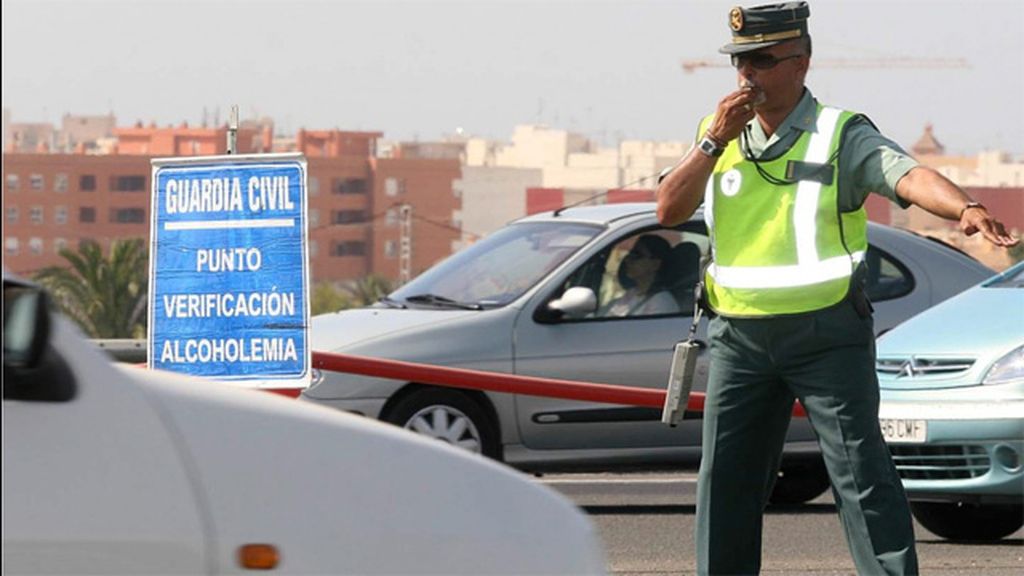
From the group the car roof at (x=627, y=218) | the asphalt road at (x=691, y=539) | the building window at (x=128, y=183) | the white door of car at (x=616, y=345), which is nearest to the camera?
the asphalt road at (x=691, y=539)

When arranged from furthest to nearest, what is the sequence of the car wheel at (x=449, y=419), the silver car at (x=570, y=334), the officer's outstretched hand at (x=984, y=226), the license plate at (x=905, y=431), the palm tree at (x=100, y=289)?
1. the palm tree at (x=100, y=289)
2. the silver car at (x=570, y=334)
3. the car wheel at (x=449, y=419)
4. the license plate at (x=905, y=431)
5. the officer's outstretched hand at (x=984, y=226)

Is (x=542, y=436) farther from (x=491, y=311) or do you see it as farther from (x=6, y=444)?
(x=6, y=444)

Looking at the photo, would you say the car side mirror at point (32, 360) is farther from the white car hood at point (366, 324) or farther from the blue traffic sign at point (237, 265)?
the white car hood at point (366, 324)

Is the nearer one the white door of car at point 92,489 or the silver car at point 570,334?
the white door of car at point 92,489

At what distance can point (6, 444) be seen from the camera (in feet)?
11.6

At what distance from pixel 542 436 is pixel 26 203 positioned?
16068 centimetres

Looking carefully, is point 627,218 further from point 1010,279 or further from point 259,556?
point 259,556

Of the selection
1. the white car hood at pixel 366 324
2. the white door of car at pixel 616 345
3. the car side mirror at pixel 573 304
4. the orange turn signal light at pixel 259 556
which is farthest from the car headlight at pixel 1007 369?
the orange turn signal light at pixel 259 556

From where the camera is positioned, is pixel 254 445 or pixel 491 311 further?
pixel 491 311

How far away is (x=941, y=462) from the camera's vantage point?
339 inches

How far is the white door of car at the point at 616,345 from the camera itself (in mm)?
10867

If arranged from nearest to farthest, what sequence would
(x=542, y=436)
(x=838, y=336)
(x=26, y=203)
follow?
(x=838, y=336)
(x=542, y=436)
(x=26, y=203)

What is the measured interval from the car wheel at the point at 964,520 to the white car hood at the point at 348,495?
→ 17.4 feet

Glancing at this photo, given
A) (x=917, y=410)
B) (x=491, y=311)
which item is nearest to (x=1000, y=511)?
(x=917, y=410)
